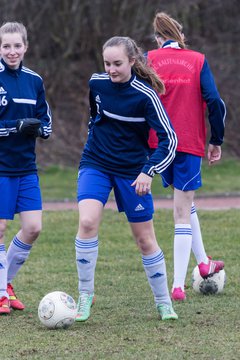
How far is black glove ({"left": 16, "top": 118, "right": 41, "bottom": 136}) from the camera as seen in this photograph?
6203 mm

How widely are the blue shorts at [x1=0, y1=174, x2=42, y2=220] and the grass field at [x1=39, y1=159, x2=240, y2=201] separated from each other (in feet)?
26.2

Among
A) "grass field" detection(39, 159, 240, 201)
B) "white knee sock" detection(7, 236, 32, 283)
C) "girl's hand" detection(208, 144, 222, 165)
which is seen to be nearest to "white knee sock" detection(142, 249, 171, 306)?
"white knee sock" detection(7, 236, 32, 283)

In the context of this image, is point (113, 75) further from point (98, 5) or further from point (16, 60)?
point (98, 5)

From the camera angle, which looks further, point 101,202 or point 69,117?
point 69,117

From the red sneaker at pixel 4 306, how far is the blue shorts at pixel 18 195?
0.59 meters

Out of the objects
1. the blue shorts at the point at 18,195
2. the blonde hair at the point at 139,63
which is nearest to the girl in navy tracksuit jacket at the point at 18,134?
the blue shorts at the point at 18,195

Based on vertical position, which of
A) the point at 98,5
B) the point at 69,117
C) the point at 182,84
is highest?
the point at 182,84

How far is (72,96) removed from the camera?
2028 centimetres

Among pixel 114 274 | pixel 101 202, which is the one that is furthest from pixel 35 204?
pixel 114 274

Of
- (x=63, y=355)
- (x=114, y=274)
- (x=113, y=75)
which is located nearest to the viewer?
(x=63, y=355)

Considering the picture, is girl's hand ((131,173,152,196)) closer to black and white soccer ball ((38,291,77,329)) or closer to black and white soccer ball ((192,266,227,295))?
black and white soccer ball ((38,291,77,329))

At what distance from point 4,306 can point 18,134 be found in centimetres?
123

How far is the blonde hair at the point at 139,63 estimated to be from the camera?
5.88 meters

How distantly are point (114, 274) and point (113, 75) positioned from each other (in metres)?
2.92
